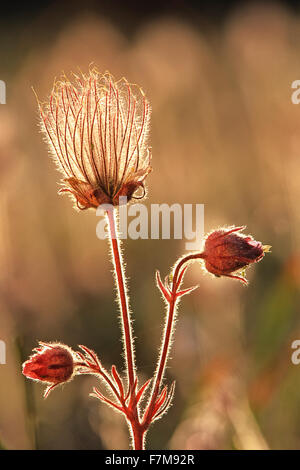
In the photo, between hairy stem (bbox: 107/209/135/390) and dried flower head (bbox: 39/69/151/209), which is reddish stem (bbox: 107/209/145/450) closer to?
hairy stem (bbox: 107/209/135/390)

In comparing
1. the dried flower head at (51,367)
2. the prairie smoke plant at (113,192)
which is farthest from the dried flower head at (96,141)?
the dried flower head at (51,367)

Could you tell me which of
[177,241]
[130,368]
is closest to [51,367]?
[130,368]

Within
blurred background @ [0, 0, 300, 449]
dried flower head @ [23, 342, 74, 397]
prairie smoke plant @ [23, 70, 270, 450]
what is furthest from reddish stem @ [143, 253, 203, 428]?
blurred background @ [0, 0, 300, 449]

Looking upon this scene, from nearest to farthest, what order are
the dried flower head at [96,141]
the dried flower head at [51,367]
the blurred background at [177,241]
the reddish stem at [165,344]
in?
the reddish stem at [165,344] < the dried flower head at [51,367] < the dried flower head at [96,141] < the blurred background at [177,241]

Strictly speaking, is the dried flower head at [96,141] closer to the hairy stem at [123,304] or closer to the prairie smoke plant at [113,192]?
the prairie smoke plant at [113,192]

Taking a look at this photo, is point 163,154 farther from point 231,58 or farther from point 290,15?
point 290,15

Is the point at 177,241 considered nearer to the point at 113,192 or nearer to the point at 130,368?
the point at 113,192
